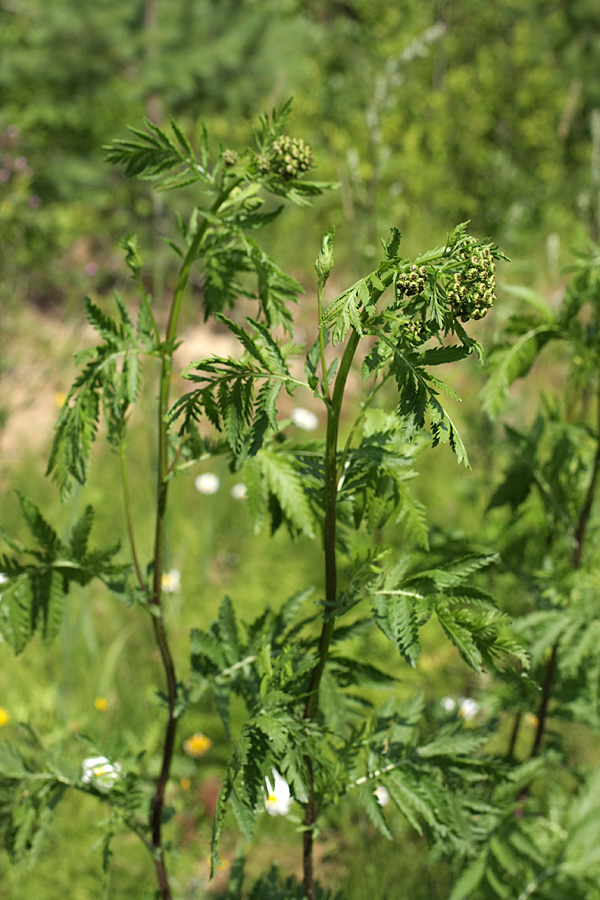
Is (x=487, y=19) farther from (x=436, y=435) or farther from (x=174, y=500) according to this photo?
(x=436, y=435)

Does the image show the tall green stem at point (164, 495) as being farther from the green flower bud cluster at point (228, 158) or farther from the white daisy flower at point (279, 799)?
the white daisy flower at point (279, 799)

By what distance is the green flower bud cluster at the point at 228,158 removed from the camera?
4.07 feet

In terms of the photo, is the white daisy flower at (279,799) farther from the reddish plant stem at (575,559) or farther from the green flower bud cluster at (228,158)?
the green flower bud cluster at (228,158)

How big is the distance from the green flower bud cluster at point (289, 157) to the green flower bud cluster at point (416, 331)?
15.6 inches

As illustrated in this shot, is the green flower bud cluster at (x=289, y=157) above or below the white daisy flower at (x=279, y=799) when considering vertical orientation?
above

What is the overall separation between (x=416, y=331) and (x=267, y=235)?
4.60 m

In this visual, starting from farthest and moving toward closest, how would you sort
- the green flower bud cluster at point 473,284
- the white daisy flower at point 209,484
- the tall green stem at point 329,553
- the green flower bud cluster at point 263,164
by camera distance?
1. the white daisy flower at point 209,484
2. the green flower bud cluster at point 263,164
3. the tall green stem at point 329,553
4. the green flower bud cluster at point 473,284

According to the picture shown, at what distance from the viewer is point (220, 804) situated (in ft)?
3.37

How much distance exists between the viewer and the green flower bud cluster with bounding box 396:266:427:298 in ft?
2.99

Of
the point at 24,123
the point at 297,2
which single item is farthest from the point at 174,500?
the point at 297,2

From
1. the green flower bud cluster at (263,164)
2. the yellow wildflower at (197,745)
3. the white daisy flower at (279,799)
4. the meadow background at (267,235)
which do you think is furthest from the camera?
the yellow wildflower at (197,745)

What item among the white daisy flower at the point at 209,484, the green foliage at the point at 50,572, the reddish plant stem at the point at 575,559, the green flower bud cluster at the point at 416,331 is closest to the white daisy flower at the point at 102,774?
the green foliage at the point at 50,572

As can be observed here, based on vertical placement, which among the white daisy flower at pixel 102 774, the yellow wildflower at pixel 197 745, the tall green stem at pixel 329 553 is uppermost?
the tall green stem at pixel 329 553

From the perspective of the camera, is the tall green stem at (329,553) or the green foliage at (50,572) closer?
the tall green stem at (329,553)
